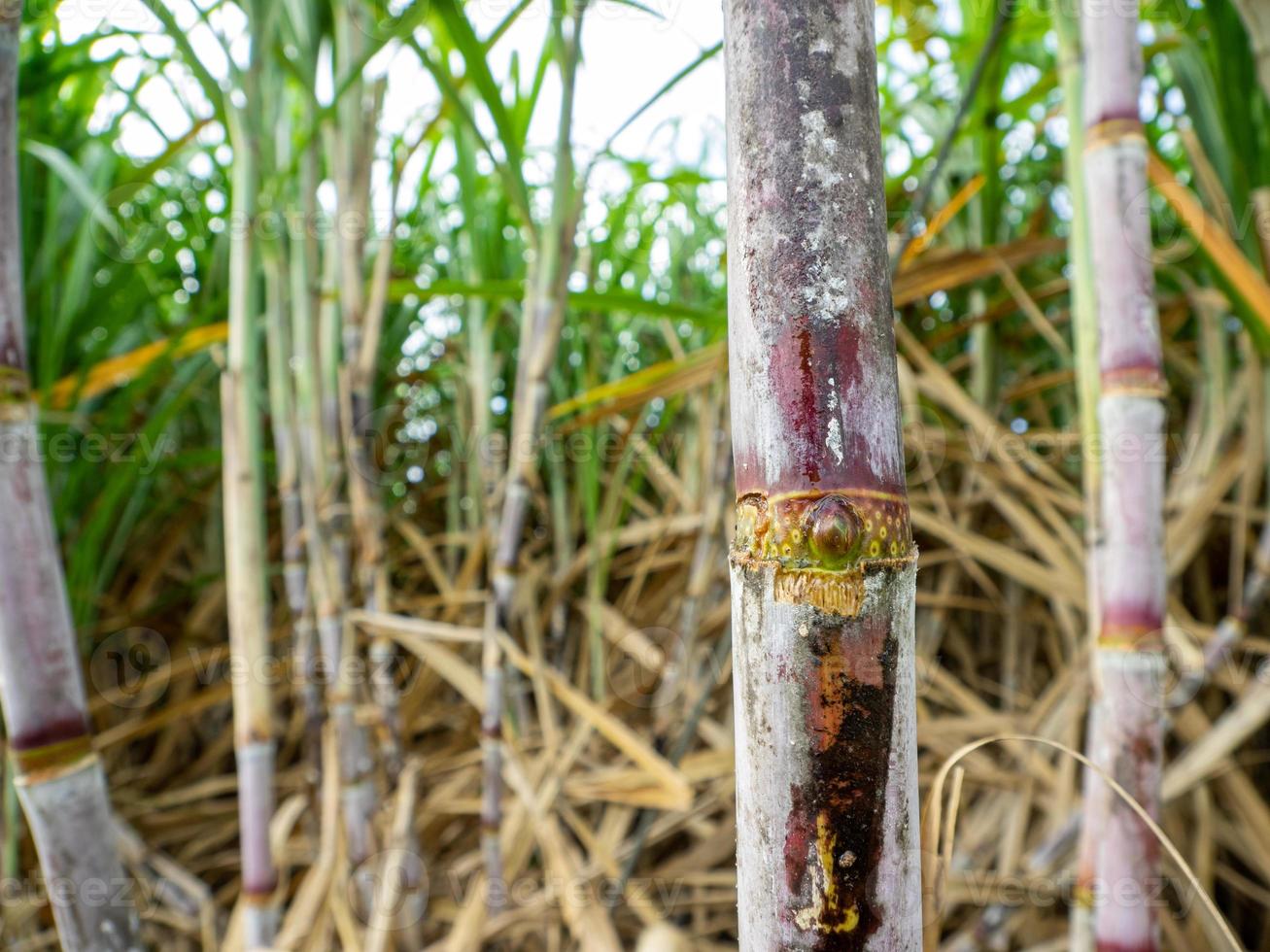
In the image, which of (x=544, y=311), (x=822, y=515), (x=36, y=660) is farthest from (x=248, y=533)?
(x=822, y=515)

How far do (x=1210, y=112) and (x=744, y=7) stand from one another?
2.51ft

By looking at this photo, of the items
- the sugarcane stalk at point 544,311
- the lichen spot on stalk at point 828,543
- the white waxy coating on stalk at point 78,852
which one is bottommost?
the white waxy coating on stalk at point 78,852

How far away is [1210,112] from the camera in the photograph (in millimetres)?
758

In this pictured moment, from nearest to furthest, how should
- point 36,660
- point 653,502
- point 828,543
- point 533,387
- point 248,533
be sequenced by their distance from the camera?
1. point 828,543
2. point 36,660
3. point 248,533
4. point 533,387
5. point 653,502

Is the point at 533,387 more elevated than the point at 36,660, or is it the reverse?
the point at 533,387

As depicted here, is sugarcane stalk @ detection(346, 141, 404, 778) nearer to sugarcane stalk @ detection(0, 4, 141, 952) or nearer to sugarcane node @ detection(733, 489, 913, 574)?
sugarcane stalk @ detection(0, 4, 141, 952)

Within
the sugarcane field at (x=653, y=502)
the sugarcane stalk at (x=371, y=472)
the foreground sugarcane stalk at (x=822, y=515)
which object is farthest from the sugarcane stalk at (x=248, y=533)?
the foreground sugarcane stalk at (x=822, y=515)

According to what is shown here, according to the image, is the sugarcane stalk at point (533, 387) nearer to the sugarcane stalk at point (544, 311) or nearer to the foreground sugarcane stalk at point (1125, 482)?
the sugarcane stalk at point (544, 311)

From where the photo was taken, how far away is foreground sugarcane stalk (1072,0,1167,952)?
47 centimetres

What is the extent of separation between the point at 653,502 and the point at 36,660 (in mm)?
974

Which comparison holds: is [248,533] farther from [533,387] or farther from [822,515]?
[822,515]

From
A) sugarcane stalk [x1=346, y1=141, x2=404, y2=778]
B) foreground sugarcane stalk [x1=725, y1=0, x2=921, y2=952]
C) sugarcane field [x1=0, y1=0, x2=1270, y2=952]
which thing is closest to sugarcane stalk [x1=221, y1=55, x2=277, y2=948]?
sugarcane field [x1=0, y1=0, x2=1270, y2=952]

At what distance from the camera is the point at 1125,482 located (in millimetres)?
488

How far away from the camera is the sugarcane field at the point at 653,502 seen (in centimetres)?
20
